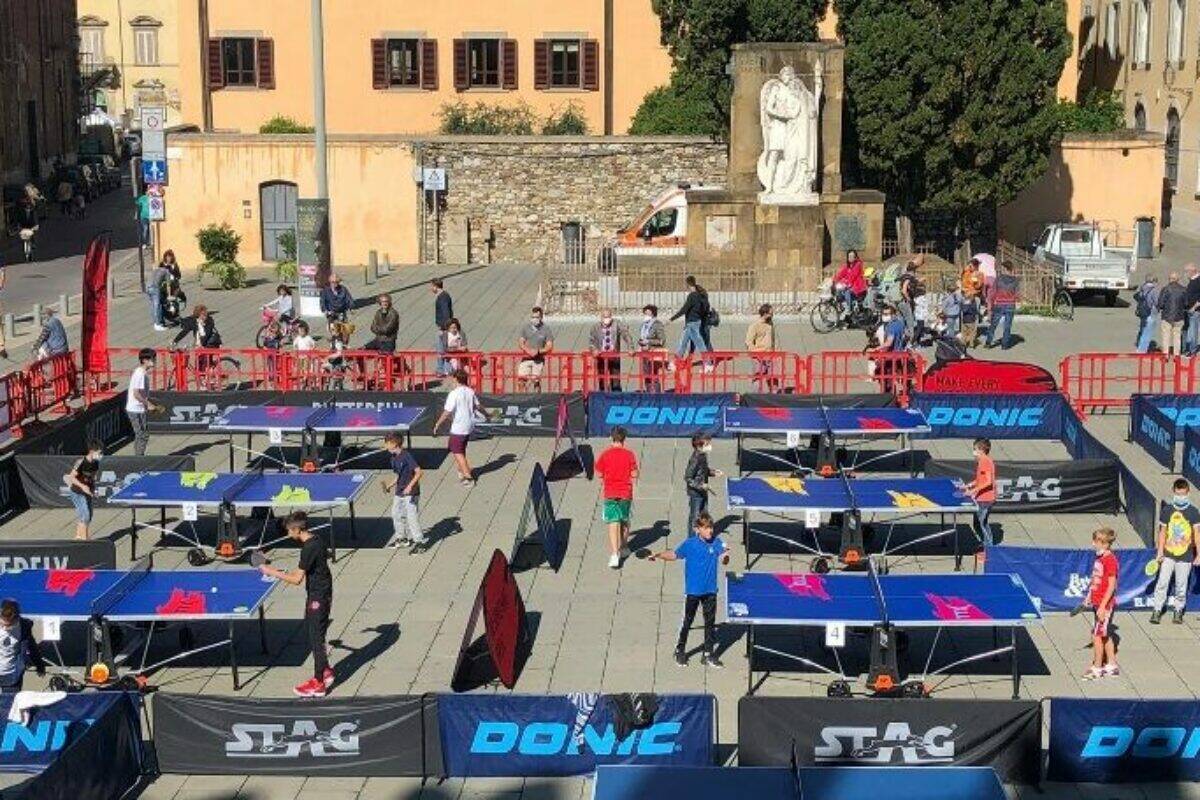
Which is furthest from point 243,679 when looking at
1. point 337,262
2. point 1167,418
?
point 337,262

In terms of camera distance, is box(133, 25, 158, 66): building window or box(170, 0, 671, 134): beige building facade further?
box(133, 25, 158, 66): building window

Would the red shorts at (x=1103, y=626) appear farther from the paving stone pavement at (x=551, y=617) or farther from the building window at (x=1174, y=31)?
the building window at (x=1174, y=31)

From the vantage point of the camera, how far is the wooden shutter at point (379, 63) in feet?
184

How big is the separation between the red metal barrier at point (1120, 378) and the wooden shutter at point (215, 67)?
108 feet

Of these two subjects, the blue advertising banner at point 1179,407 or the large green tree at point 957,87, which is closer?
the blue advertising banner at point 1179,407

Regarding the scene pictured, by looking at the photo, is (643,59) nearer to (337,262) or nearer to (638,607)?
(337,262)

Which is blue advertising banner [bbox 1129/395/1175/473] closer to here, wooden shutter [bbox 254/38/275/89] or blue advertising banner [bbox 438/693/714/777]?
blue advertising banner [bbox 438/693/714/777]

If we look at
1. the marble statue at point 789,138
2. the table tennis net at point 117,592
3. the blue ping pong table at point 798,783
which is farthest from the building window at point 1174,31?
the blue ping pong table at point 798,783

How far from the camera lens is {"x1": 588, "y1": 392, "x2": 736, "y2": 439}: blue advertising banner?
86.4ft

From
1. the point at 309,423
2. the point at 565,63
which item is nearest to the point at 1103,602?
the point at 309,423

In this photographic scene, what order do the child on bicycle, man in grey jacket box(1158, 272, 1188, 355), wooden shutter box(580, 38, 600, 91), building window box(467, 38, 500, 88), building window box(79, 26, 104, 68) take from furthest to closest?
building window box(79, 26, 104, 68) < wooden shutter box(580, 38, 600, 91) < building window box(467, 38, 500, 88) < the child on bicycle < man in grey jacket box(1158, 272, 1188, 355)

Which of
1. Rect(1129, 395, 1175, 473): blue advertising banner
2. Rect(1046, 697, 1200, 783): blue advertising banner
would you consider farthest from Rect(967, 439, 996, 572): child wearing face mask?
Rect(1046, 697, 1200, 783): blue advertising banner

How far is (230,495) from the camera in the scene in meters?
20.3

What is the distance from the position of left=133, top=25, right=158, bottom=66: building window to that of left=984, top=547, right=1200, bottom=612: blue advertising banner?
267ft
